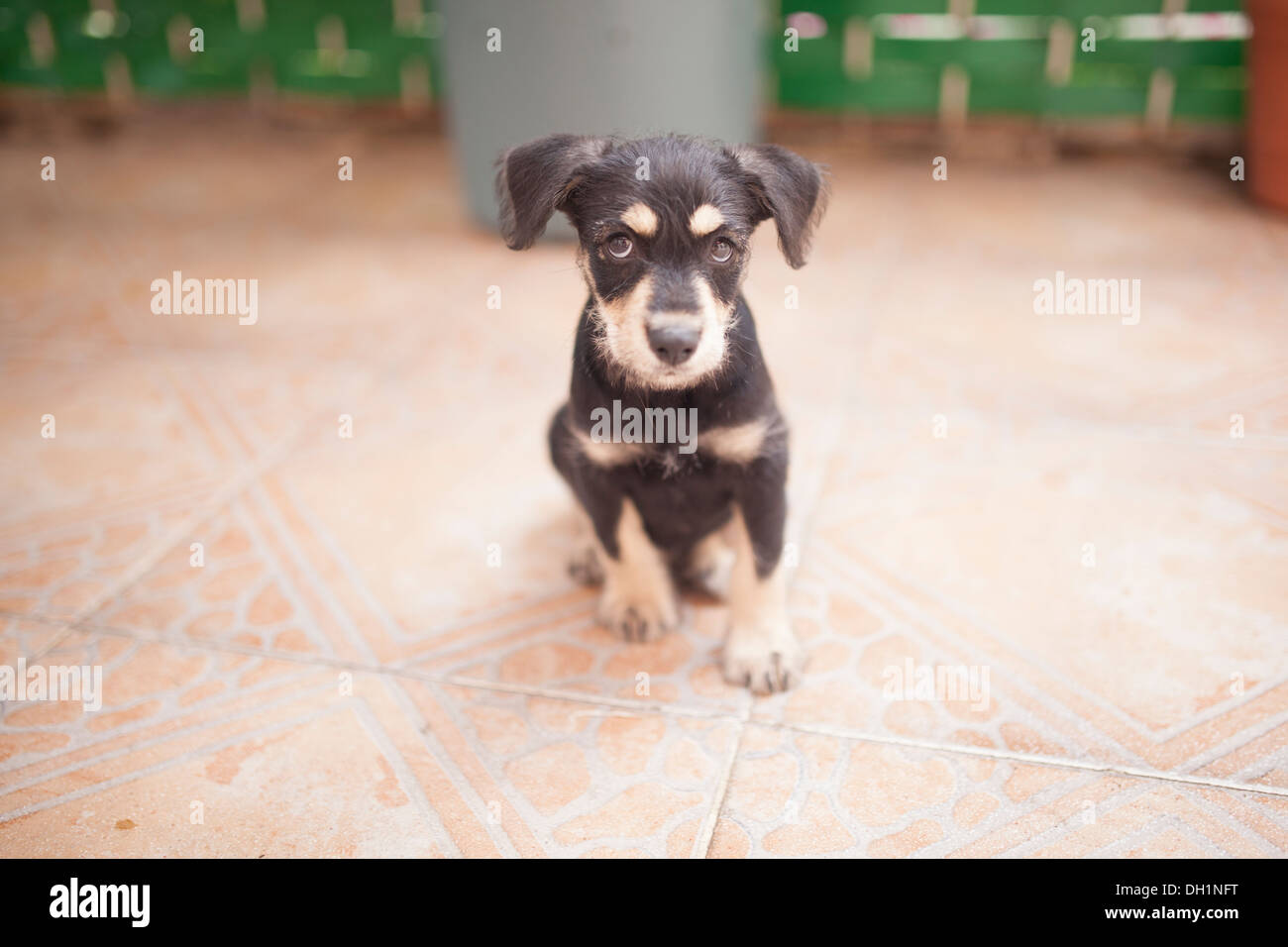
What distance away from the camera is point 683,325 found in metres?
1.80

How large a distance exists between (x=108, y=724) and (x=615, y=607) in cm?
115

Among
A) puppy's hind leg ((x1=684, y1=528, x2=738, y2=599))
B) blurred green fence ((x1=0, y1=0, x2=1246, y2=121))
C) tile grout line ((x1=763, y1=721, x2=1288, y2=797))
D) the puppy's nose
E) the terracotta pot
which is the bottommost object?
tile grout line ((x1=763, y1=721, x2=1288, y2=797))

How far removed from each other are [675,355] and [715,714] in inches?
33.4

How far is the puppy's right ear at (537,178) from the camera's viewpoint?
77.5 inches

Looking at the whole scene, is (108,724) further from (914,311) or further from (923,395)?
(914,311)

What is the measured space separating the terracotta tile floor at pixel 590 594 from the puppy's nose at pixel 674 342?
0.85 metres

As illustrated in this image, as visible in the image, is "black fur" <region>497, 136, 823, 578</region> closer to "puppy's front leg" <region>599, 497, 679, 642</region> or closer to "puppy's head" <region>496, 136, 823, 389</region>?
"puppy's head" <region>496, 136, 823, 389</region>

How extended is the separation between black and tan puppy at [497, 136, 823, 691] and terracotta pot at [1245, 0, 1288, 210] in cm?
357

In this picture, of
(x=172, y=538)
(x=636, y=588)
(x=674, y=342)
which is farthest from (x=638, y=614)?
(x=172, y=538)

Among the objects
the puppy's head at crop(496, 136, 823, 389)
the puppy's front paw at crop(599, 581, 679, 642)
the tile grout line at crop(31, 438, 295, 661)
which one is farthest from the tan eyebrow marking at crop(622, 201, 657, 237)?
the tile grout line at crop(31, 438, 295, 661)

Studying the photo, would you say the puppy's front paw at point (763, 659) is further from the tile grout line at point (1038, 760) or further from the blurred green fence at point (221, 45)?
the blurred green fence at point (221, 45)

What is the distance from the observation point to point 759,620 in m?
2.30

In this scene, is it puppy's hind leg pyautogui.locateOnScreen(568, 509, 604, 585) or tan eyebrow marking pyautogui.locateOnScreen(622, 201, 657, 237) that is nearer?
tan eyebrow marking pyautogui.locateOnScreen(622, 201, 657, 237)

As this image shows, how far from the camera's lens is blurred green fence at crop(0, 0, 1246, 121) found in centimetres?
532
